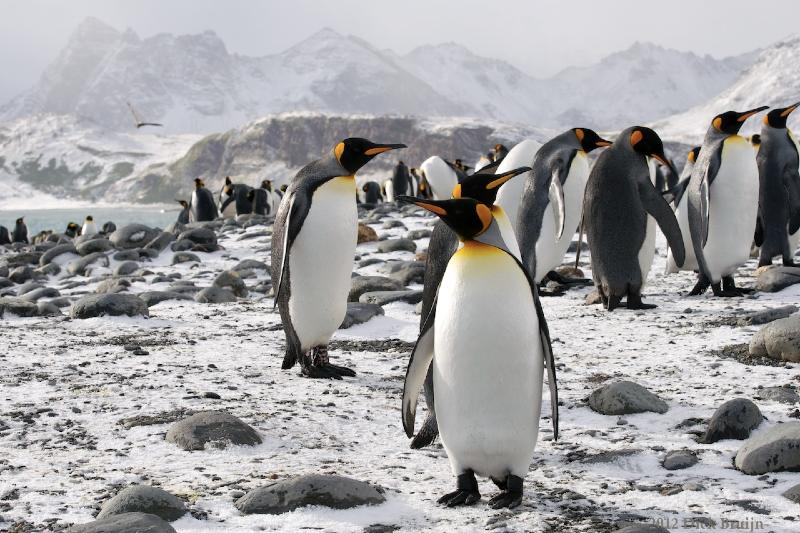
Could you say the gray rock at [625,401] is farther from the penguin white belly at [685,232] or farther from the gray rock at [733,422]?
the penguin white belly at [685,232]

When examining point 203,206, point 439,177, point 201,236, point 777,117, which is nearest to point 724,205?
point 777,117

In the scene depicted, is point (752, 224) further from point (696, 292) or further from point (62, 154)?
point (62, 154)

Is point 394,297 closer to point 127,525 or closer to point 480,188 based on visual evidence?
point 480,188

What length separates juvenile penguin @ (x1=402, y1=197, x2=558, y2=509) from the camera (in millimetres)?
2861

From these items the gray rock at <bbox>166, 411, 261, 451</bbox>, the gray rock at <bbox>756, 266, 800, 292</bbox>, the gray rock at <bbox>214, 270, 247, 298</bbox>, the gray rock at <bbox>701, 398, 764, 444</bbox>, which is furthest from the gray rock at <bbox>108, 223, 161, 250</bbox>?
the gray rock at <bbox>701, 398, 764, 444</bbox>

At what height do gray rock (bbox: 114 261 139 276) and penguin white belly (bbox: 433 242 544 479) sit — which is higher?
penguin white belly (bbox: 433 242 544 479)

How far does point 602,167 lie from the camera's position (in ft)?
20.8

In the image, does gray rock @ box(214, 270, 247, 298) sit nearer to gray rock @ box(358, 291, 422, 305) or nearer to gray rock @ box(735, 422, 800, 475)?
gray rock @ box(358, 291, 422, 305)

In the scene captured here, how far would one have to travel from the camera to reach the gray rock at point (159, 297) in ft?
24.7

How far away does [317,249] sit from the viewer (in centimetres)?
493

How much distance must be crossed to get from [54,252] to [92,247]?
23.9 inches

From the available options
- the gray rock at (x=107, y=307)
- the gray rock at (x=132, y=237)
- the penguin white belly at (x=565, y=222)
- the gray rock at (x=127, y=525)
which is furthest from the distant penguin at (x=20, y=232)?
the gray rock at (x=127, y=525)

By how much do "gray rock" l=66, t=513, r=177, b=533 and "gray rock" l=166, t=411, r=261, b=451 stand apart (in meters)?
0.93

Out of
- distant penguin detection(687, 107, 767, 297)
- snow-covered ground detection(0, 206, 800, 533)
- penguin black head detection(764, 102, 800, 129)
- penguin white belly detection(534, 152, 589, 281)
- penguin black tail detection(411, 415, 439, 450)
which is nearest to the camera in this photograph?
snow-covered ground detection(0, 206, 800, 533)
